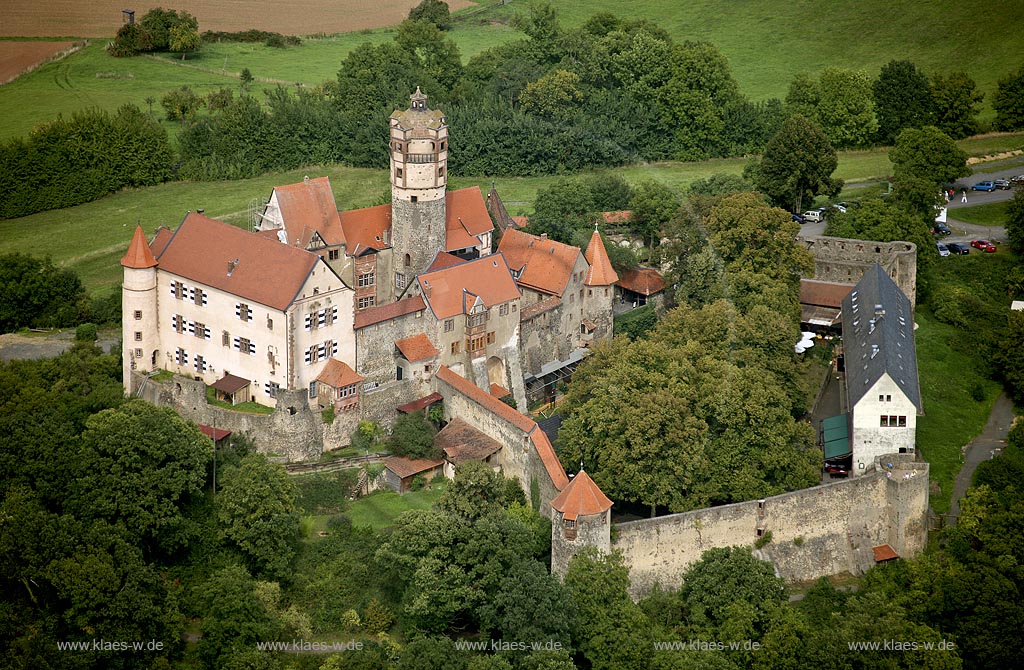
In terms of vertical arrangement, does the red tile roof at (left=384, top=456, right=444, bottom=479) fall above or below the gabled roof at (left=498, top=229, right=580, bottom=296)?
below

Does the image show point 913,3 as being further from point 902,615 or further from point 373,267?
point 902,615

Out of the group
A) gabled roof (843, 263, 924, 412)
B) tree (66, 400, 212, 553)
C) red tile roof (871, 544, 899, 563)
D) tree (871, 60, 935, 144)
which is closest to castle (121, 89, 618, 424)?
tree (66, 400, 212, 553)

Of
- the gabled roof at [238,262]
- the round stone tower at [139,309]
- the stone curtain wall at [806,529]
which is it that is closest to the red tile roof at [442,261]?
the gabled roof at [238,262]

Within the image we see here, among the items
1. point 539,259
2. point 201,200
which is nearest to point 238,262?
point 539,259

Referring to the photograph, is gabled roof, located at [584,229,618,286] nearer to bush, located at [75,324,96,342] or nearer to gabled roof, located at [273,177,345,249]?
gabled roof, located at [273,177,345,249]

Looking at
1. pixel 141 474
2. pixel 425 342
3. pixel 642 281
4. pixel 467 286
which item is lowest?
pixel 141 474

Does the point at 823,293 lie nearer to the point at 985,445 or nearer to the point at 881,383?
the point at 985,445
